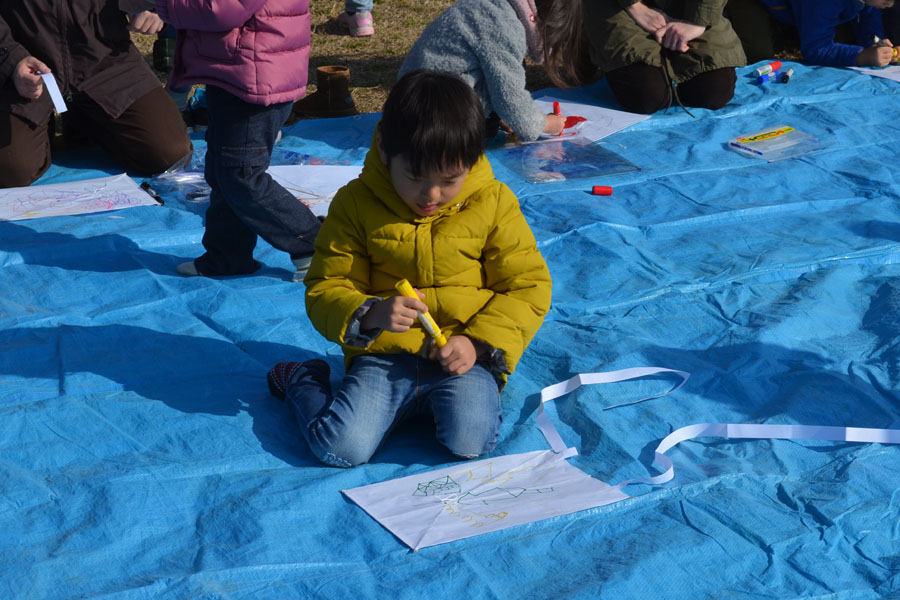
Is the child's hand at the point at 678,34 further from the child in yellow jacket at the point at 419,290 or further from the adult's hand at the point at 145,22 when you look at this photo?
the child in yellow jacket at the point at 419,290

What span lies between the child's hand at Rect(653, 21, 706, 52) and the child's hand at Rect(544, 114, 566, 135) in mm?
716

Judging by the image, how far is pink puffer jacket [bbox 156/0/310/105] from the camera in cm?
225

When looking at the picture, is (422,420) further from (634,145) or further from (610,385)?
(634,145)

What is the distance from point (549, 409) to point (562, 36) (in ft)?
7.76

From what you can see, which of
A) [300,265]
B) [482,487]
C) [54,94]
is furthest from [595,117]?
[482,487]

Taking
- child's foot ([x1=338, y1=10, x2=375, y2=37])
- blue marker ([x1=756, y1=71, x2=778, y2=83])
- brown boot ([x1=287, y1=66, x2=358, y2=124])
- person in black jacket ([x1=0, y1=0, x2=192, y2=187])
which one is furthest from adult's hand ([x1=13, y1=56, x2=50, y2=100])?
blue marker ([x1=756, y1=71, x2=778, y2=83])

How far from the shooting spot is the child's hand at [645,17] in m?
4.25

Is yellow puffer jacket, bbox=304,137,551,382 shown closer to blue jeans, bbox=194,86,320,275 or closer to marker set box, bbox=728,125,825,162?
blue jeans, bbox=194,86,320,275

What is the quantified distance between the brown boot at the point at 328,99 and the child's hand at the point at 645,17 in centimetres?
129

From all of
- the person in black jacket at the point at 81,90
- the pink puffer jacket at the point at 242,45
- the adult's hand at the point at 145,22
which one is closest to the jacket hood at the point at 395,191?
the pink puffer jacket at the point at 242,45

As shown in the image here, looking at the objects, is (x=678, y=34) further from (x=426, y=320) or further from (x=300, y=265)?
(x=426, y=320)

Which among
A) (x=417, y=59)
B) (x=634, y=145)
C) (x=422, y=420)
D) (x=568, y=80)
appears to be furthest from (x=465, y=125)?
(x=568, y=80)

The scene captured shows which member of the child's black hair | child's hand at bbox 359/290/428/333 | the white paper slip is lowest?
child's hand at bbox 359/290/428/333

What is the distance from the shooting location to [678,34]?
165 inches
